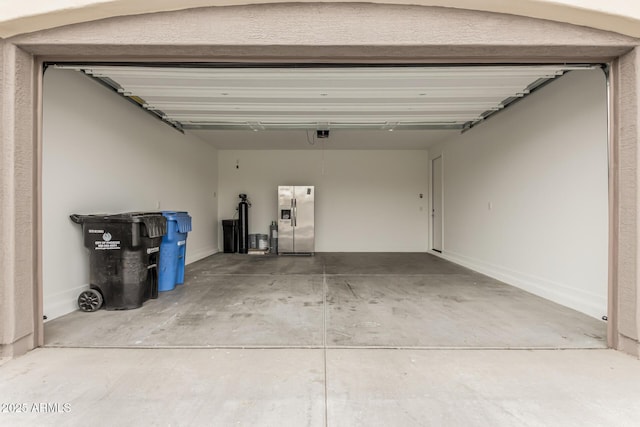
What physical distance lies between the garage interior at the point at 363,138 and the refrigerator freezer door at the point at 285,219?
1.05m

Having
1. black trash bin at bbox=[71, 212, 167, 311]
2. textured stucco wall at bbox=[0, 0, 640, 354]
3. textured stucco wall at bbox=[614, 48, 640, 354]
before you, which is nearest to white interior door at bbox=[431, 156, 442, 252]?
textured stucco wall at bbox=[614, 48, 640, 354]

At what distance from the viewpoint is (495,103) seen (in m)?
4.21

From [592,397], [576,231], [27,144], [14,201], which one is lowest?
[592,397]

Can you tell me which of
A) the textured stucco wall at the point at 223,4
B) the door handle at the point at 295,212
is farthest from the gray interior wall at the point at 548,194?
the door handle at the point at 295,212

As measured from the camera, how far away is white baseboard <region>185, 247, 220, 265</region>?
6.10 m

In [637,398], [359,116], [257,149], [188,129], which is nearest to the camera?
[637,398]

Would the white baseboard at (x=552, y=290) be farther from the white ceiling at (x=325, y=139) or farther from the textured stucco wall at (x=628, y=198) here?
the white ceiling at (x=325, y=139)

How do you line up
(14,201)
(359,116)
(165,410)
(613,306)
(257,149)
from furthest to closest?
(257,149), (359,116), (613,306), (14,201), (165,410)

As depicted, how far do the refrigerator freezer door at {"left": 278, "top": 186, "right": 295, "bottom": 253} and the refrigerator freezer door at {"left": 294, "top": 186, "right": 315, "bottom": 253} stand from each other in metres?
0.13

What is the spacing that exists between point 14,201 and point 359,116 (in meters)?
4.26

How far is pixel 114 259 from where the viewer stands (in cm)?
314

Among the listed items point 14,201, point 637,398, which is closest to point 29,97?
point 14,201

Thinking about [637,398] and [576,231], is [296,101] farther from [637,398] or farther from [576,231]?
[637,398]

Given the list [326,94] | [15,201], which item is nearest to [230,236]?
[326,94]
